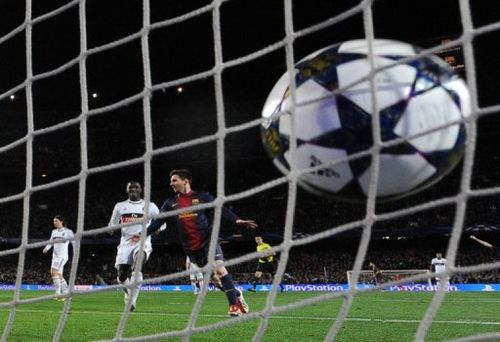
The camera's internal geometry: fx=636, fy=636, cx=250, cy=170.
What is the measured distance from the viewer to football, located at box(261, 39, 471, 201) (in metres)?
2.08

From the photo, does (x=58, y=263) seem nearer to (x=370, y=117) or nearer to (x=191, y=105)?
(x=370, y=117)

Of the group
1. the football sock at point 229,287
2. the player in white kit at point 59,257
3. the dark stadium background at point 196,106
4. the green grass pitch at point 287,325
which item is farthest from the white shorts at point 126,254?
the dark stadium background at point 196,106

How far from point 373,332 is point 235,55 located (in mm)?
18232

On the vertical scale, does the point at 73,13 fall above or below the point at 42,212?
above

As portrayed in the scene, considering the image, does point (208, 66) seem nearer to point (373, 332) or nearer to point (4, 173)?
point (4, 173)

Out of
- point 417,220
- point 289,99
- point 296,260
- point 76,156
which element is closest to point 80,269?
point 76,156

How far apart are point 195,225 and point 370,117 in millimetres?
3744

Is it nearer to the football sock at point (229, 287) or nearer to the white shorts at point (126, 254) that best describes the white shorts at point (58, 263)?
the white shorts at point (126, 254)

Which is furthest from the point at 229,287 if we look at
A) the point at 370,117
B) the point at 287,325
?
the point at 370,117

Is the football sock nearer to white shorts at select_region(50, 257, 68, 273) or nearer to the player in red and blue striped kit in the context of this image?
the player in red and blue striped kit

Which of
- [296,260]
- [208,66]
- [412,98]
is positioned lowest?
[296,260]

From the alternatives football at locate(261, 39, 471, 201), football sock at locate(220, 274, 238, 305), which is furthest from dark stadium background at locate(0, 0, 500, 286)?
football at locate(261, 39, 471, 201)

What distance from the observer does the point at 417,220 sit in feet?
76.2

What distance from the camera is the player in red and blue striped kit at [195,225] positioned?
5.34 meters
